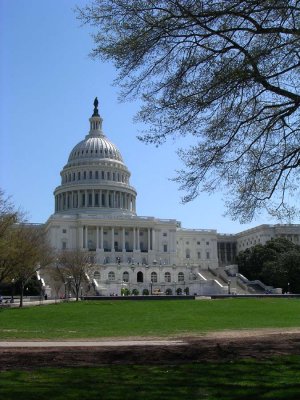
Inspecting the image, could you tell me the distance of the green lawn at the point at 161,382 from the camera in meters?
10.9

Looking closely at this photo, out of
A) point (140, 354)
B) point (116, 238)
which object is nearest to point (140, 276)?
point (116, 238)

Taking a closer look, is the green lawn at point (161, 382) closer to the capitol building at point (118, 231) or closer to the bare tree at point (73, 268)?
the bare tree at point (73, 268)

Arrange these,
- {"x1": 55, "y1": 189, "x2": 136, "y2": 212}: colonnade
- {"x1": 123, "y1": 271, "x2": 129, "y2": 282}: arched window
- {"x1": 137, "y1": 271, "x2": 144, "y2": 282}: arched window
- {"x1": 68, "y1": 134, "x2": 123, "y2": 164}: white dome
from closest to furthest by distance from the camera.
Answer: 1. {"x1": 123, "y1": 271, "x2": 129, "y2": 282}: arched window
2. {"x1": 137, "y1": 271, "x2": 144, "y2": 282}: arched window
3. {"x1": 55, "y1": 189, "x2": 136, "y2": 212}: colonnade
4. {"x1": 68, "y1": 134, "x2": 123, "y2": 164}: white dome

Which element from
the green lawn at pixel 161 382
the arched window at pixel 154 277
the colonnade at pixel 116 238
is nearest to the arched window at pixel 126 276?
the arched window at pixel 154 277

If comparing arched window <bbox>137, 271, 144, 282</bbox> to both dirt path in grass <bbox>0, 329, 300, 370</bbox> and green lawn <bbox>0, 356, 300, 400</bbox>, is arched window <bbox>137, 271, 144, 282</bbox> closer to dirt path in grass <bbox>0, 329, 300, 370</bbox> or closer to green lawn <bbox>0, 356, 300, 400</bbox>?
dirt path in grass <bbox>0, 329, 300, 370</bbox>

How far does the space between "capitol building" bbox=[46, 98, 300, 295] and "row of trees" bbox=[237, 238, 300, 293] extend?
4999 mm

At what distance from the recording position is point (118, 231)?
14925 centimetres

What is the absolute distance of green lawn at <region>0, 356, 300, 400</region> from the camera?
10852mm

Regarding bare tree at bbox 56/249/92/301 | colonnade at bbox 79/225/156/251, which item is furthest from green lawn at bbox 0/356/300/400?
colonnade at bbox 79/225/156/251

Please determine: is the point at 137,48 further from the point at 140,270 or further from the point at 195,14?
the point at 140,270

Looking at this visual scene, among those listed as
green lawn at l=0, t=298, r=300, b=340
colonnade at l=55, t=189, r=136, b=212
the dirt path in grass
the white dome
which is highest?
the white dome

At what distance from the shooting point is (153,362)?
14938mm

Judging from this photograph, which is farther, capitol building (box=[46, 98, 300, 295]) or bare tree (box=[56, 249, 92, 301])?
capitol building (box=[46, 98, 300, 295])

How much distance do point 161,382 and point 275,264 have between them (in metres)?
104
